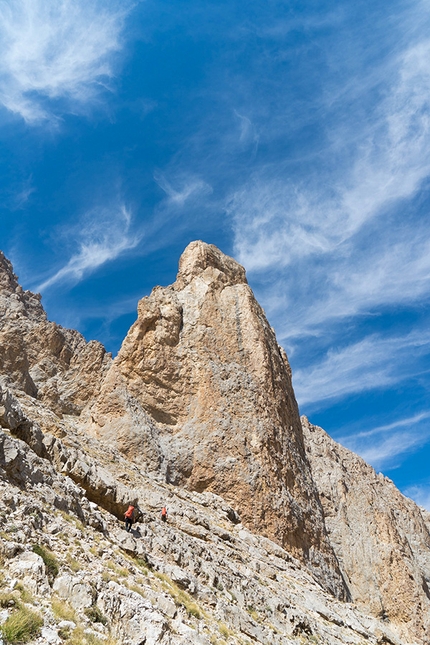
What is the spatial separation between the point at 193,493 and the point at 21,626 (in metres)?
27.8

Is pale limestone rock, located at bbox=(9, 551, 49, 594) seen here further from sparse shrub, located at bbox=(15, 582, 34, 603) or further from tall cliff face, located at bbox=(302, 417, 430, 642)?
tall cliff face, located at bbox=(302, 417, 430, 642)

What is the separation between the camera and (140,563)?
Answer: 14.8m

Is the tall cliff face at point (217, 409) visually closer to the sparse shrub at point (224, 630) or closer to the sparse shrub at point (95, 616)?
the sparse shrub at point (224, 630)

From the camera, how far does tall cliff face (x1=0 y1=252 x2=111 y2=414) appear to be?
1902 inches

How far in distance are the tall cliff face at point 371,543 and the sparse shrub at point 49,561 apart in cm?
4585

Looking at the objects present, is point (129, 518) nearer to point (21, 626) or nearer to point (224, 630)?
point (224, 630)

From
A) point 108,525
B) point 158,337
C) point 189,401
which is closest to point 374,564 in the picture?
point 189,401

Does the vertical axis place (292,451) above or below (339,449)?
below

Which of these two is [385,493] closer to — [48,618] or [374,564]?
[374,564]

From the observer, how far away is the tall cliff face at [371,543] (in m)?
48.8

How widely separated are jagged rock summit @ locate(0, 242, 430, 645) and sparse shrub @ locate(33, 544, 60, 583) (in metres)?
0.16

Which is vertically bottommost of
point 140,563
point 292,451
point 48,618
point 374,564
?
point 48,618

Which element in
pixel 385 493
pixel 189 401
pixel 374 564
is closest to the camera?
pixel 189 401

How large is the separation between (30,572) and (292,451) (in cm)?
3591
